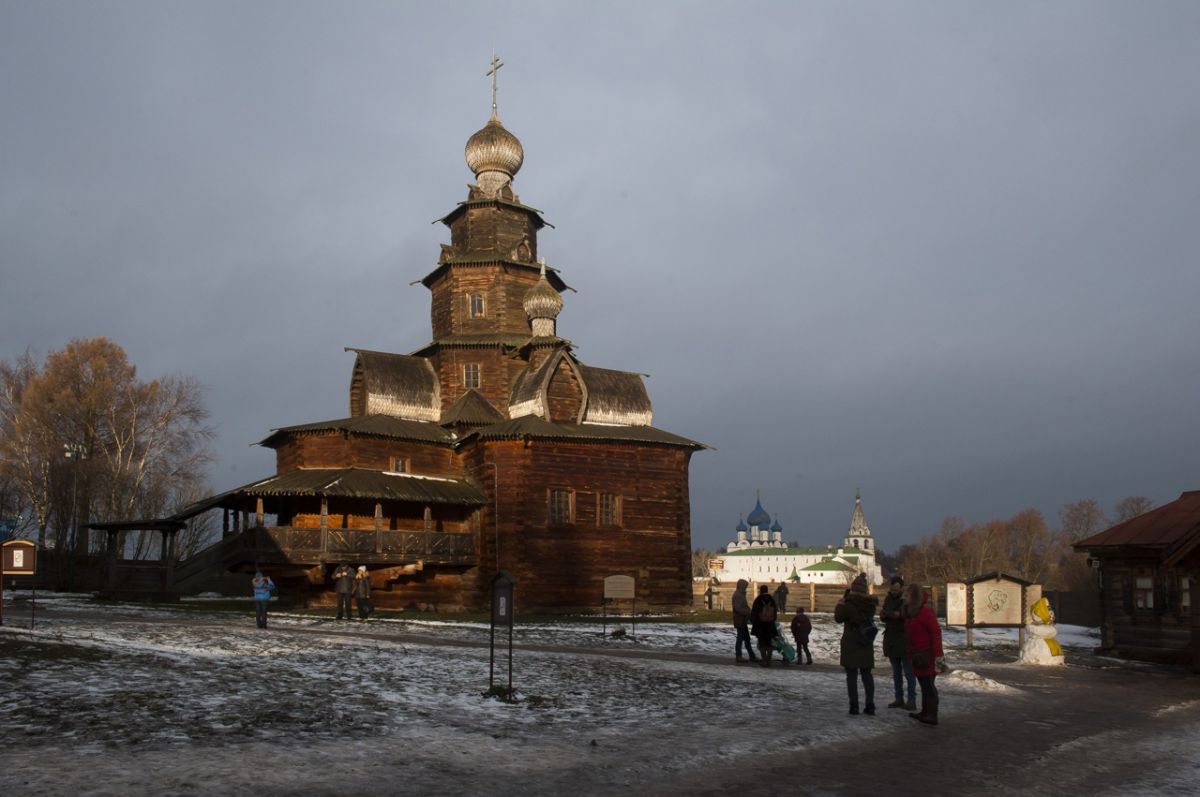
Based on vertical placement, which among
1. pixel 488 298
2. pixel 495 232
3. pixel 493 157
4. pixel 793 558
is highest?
pixel 493 157

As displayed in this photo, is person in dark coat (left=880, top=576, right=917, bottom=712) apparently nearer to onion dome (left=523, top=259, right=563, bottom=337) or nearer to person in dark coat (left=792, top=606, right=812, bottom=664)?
person in dark coat (left=792, top=606, right=812, bottom=664)

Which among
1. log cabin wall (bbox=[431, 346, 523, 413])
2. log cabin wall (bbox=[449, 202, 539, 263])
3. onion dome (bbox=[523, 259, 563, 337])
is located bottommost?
log cabin wall (bbox=[431, 346, 523, 413])

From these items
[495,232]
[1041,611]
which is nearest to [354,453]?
[495,232]

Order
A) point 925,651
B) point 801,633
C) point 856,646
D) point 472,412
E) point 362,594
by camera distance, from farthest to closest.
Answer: point 472,412 < point 362,594 < point 801,633 < point 856,646 < point 925,651

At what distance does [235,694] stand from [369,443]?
82.8 feet

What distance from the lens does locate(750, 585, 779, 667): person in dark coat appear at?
19.3 meters

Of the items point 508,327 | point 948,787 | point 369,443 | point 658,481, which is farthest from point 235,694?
point 508,327

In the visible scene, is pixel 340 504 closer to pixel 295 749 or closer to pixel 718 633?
pixel 718 633

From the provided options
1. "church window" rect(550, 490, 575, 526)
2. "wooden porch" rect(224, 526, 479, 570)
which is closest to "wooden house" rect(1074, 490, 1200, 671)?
"church window" rect(550, 490, 575, 526)

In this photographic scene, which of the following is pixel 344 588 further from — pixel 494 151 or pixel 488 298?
pixel 494 151

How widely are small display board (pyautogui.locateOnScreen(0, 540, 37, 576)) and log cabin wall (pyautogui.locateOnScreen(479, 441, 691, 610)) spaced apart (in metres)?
18.4

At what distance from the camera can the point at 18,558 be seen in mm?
18750

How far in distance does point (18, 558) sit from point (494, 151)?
3049cm

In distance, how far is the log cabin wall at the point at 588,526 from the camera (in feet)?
117
